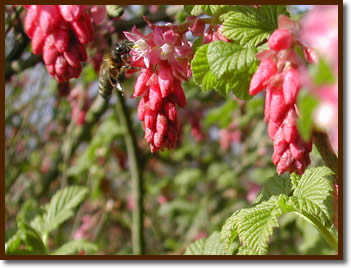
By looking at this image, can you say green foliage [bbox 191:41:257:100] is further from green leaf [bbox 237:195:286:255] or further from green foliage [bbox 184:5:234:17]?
green leaf [bbox 237:195:286:255]

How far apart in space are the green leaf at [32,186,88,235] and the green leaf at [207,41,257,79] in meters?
1.03

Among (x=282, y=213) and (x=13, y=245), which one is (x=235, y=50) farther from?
(x=13, y=245)

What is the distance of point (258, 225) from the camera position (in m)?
1.27

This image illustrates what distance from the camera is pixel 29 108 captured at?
3963 millimetres

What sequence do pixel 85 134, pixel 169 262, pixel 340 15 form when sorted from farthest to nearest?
1. pixel 85 134
2. pixel 169 262
3. pixel 340 15

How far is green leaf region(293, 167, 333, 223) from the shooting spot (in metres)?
1.27

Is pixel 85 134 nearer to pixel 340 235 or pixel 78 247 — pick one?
pixel 78 247

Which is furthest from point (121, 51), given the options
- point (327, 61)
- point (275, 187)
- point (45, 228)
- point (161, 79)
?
point (327, 61)

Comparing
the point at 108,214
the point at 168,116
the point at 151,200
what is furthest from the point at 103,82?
the point at 151,200

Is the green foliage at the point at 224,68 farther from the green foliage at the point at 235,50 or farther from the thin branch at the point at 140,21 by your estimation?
the thin branch at the point at 140,21

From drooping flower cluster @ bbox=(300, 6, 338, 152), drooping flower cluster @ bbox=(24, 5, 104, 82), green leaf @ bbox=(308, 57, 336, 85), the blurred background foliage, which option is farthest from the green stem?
green leaf @ bbox=(308, 57, 336, 85)

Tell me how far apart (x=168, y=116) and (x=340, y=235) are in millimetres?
590

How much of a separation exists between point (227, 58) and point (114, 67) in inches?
19.4

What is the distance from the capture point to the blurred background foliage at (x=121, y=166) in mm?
3555
